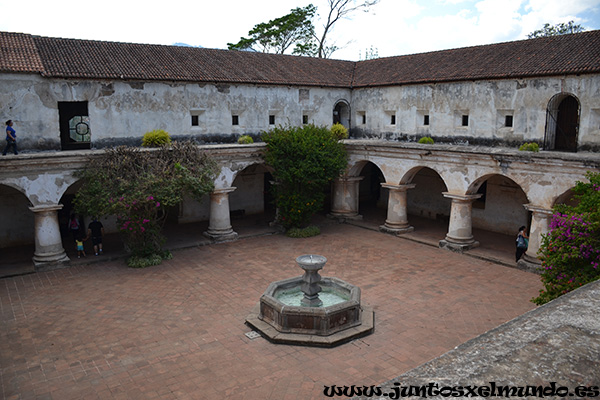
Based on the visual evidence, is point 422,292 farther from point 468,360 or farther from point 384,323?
point 468,360

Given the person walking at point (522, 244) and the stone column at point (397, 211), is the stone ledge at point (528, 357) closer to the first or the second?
the person walking at point (522, 244)

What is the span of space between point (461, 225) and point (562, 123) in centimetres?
596

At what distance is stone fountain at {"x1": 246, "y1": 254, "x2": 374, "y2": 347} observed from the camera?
33.7 ft

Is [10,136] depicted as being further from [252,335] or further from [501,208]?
[501,208]

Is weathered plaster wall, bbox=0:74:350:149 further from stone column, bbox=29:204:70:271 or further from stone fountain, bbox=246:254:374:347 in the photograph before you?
stone fountain, bbox=246:254:374:347

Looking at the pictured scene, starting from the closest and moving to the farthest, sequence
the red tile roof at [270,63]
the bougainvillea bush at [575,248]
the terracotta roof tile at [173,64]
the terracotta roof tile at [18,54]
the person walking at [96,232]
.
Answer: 1. the bougainvillea bush at [575,248]
2. the person walking at [96,232]
3. the terracotta roof tile at [18,54]
4. the red tile roof at [270,63]
5. the terracotta roof tile at [173,64]

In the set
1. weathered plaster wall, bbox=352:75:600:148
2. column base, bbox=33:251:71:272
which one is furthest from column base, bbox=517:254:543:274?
column base, bbox=33:251:71:272

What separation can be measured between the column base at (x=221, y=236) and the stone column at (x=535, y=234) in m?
11.0

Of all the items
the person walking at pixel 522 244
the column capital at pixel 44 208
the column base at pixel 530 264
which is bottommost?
the column base at pixel 530 264

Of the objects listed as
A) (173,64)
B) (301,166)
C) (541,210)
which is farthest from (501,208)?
(173,64)

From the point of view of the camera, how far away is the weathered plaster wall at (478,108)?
1683 centimetres

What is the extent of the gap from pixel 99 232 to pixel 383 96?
15228 mm

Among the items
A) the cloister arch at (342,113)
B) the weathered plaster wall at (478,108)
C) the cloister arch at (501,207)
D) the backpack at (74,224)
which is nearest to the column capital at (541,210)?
the weathered plaster wall at (478,108)

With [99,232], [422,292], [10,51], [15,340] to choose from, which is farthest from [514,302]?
[10,51]
